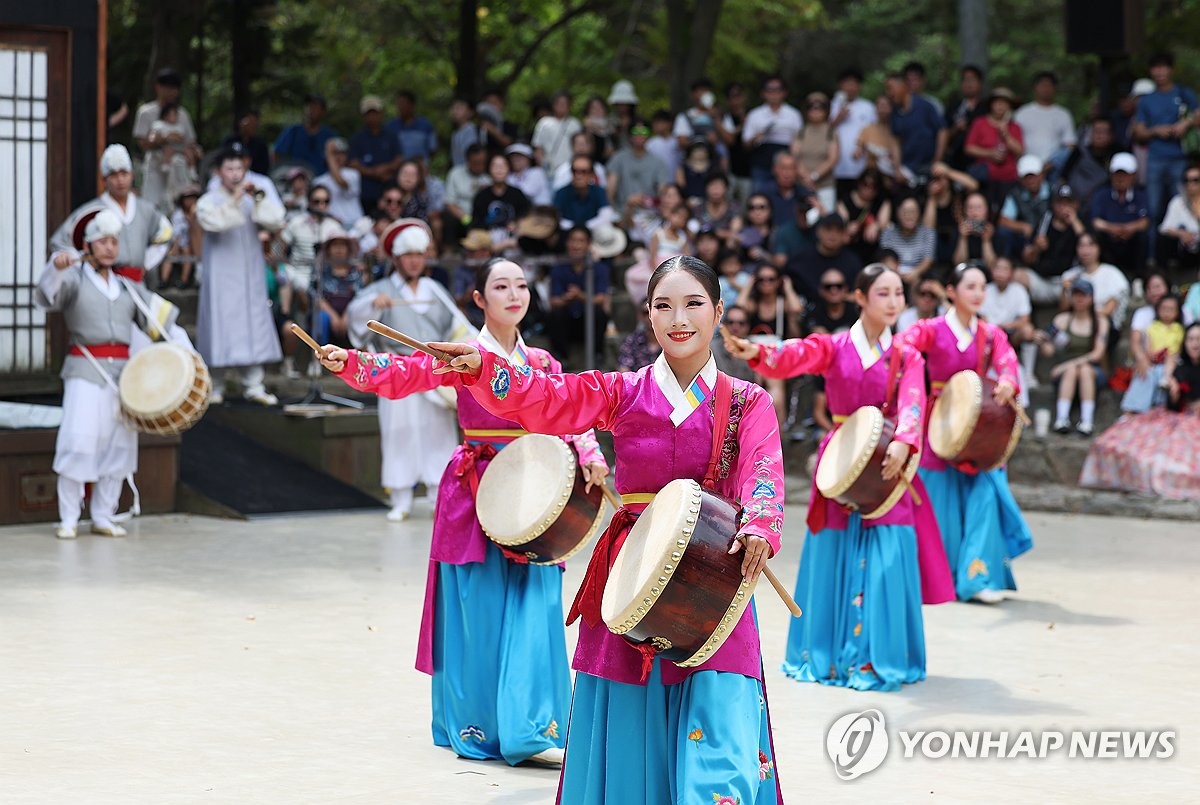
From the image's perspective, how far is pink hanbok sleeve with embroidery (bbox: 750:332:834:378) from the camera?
598cm

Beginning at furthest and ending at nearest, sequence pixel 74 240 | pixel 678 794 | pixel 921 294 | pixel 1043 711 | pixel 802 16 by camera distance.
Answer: pixel 802 16
pixel 921 294
pixel 74 240
pixel 1043 711
pixel 678 794

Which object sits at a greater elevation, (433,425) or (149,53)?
(149,53)

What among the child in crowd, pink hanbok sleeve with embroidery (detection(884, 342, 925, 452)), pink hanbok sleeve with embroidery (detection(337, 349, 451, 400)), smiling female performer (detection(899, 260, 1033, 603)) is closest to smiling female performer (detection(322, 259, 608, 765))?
pink hanbok sleeve with embroidery (detection(337, 349, 451, 400))

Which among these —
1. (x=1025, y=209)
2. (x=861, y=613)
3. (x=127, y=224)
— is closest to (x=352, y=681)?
(x=861, y=613)

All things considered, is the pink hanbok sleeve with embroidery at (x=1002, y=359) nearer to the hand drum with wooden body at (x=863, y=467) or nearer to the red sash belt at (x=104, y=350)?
the hand drum with wooden body at (x=863, y=467)

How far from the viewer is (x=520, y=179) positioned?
14.2m

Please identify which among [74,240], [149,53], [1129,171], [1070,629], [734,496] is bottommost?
[1070,629]

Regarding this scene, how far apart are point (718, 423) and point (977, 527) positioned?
4.49 meters

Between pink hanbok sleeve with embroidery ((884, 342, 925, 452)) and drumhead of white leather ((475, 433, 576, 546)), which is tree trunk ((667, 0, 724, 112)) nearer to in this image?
pink hanbok sleeve with embroidery ((884, 342, 925, 452))

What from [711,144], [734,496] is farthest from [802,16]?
[734,496]

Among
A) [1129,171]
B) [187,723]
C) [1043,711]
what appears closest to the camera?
[187,723]

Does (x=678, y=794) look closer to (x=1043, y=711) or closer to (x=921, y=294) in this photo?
(x=1043, y=711)

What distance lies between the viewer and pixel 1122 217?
1309cm

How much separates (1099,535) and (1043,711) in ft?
15.7
